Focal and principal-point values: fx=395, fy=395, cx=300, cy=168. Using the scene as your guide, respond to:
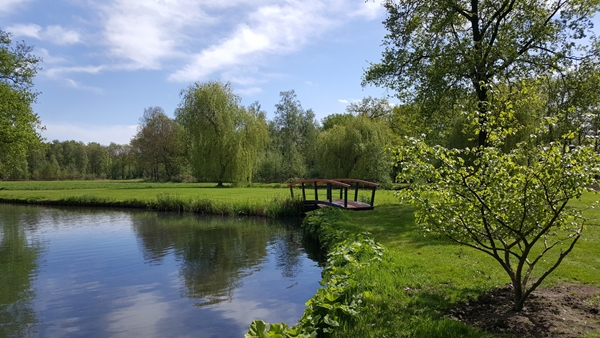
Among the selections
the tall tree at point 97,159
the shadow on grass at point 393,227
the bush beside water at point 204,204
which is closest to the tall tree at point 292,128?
the bush beside water at point 204,204

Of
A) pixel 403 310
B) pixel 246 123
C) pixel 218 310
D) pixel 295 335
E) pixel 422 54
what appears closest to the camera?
pixel 295 335

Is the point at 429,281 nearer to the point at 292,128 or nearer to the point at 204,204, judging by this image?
the point at 204,204

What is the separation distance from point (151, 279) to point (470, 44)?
14564mm

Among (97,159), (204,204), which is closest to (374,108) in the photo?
(204,204)

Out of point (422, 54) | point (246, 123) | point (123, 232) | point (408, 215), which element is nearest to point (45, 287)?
point (123, 232)

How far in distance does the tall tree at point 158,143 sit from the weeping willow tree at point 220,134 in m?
20.0

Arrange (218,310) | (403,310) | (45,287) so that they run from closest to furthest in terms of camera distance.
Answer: (403,310), (218,310), (45,287)

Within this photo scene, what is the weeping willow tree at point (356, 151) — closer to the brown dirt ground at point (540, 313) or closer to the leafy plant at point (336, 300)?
the leafy plant at point (336, 300)

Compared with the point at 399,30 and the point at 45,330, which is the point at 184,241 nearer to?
the point at 45,330

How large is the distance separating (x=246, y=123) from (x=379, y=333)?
3331cm

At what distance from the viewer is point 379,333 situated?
466 cm

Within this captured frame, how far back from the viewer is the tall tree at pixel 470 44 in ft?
48.1

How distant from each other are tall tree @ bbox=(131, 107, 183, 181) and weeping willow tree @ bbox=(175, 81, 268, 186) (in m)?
20.0

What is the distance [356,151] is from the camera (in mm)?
35406
